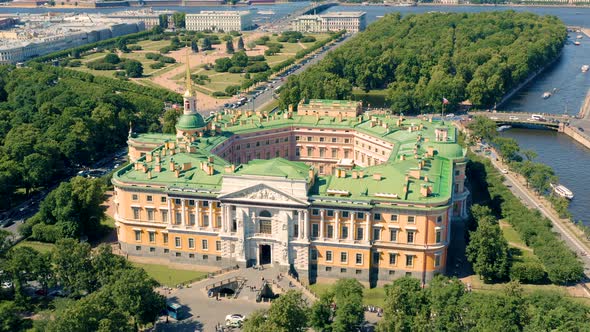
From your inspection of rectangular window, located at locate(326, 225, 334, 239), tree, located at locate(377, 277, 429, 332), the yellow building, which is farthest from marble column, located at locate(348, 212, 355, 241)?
tree, located at locate(377, 277, 429, 332)

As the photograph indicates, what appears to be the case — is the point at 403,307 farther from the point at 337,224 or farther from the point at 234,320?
the point at 234,320

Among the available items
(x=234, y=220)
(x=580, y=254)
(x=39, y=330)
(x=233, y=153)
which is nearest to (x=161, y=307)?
(x=39, y=330)

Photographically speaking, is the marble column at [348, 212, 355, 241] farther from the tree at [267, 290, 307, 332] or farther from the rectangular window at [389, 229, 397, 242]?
the tree at [267, 290, 307, 332]

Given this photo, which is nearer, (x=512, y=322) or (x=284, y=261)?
A: (x=512, y=322)

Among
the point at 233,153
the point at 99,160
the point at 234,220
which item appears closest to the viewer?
the point at 234,220

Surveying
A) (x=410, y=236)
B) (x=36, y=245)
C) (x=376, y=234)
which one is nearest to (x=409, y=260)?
(x=410, y=236)

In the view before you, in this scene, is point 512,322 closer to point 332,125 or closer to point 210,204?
point 210,204
